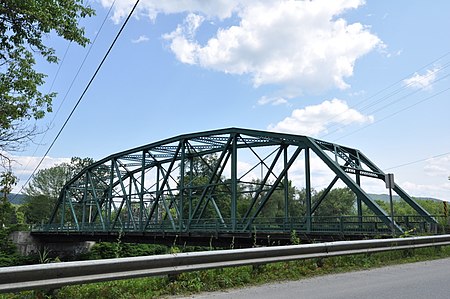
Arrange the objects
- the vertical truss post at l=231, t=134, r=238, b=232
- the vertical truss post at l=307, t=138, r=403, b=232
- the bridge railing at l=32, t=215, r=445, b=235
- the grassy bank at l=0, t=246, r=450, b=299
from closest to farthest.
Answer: the grassy bank at l=0, t=246, r=450, b=299 → the bridge railing at l=32, t=215, r=445, b=235 → the vertical truss post at l=307, t=138, r=403, b=232 → the vertical truss post at l=231, t=134, r=238, b=232

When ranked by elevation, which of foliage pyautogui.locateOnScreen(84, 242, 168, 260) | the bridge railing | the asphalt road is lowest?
foliage pyautogui.locateOnScreen(84, 242, 168, 260)

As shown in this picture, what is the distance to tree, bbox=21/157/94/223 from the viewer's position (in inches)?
3467

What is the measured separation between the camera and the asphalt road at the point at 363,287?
6098 mm

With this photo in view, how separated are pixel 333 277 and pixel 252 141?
23053 millimetres

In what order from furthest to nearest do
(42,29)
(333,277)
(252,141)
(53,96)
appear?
(252,141), (53,96), (42,29), (333,277)

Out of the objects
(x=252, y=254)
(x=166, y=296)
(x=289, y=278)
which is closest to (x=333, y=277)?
(x=289, y=278)

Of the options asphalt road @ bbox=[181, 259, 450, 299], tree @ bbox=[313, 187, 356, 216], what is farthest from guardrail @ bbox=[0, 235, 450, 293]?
tree @ bbox=[313, 187, 356, 216]

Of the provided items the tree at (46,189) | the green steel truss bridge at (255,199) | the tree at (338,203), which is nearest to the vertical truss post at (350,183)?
the green steel truss bridge at (255,199)

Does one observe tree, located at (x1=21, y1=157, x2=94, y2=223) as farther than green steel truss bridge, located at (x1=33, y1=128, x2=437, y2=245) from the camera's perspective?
Yes

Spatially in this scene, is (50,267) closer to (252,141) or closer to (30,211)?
(252,141)

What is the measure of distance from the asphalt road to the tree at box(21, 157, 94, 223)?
91.8 m

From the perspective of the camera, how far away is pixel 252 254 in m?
7.27

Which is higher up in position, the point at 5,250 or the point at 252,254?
the point at 252,254

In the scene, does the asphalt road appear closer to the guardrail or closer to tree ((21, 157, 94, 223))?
the guardrail
